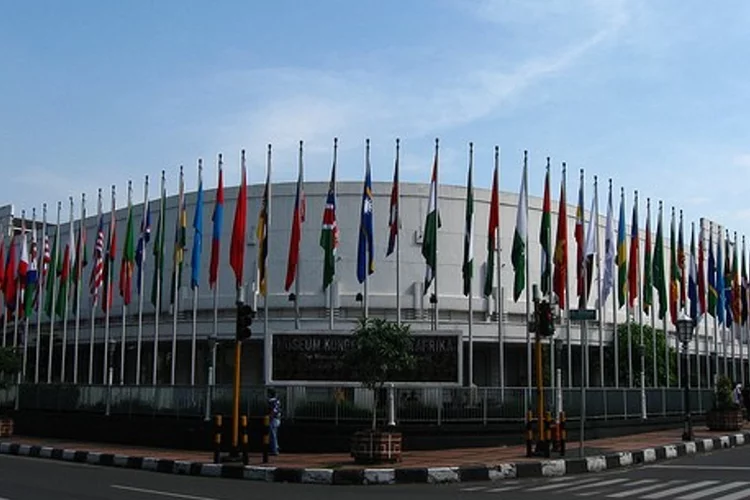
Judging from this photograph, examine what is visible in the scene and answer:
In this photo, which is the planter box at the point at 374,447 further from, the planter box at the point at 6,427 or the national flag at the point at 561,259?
the planter box at the point at 6,427

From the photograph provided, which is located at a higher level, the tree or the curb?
the tree

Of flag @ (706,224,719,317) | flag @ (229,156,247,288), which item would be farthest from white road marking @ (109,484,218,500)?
flag @ (706,224,719,317)

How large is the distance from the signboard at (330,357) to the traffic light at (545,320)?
3.58 metres

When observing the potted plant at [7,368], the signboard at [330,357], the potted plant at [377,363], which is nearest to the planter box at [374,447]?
the potted plant at [377,363]

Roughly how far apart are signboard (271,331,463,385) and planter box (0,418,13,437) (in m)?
11.0

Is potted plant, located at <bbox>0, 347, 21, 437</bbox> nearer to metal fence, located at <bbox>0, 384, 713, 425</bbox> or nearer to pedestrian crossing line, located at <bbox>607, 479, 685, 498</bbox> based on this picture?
metal fence, located at <bbox>0, 384, 713, 425</bbox>

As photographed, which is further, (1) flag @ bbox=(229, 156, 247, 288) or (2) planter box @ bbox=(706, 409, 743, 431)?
(2) planter box @ bbox=(706, 409, 743, 431)

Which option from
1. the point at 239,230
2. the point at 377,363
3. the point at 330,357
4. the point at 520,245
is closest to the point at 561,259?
the point at 520,245

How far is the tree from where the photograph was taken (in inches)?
781

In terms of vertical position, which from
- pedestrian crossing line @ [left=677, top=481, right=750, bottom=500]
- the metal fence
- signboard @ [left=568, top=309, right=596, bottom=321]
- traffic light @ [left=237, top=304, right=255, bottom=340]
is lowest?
pedestrian crossing line @ [left=677, top=481, right=750, bottom=500]

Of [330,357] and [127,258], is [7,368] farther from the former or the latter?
[330,357]

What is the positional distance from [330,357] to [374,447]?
525 centimetres

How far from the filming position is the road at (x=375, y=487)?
13.9 m

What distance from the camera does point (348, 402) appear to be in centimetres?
2336
